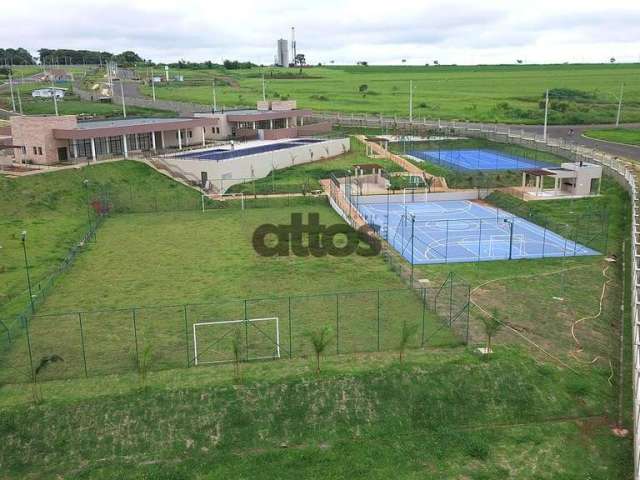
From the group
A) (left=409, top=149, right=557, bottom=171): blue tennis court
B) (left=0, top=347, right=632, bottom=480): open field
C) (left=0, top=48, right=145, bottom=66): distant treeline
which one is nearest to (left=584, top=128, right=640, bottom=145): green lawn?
(left=409, top=149, right=557, bottom=171): blue tennis court

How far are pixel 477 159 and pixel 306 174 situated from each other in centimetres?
1872

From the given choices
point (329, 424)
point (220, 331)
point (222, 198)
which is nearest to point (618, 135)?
point (222, 198)

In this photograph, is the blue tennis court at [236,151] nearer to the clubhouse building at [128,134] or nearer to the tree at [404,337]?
the clubhouse building at [128,134]

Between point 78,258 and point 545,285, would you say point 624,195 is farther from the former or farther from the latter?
point 78,258

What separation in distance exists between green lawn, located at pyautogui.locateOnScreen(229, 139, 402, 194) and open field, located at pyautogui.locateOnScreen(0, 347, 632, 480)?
1237 inches

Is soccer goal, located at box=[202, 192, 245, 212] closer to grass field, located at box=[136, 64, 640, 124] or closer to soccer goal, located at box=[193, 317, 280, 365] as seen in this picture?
soccer goal, located at box=[193, 317, 280, 365]

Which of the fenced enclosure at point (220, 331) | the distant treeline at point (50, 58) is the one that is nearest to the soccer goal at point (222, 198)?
the fenced enclosure at point (220, 331)

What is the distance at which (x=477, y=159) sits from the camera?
6341 cm

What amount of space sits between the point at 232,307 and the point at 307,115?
60.2 metres

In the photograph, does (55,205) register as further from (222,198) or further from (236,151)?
(236,151)

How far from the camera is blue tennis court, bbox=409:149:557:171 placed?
58.5 meters

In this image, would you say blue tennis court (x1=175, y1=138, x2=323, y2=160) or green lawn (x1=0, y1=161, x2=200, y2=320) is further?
blue tennis court (x1=175, y1=138, x2=323, y2=160)

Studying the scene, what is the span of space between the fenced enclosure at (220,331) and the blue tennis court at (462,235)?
7487 mm

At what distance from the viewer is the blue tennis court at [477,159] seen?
5850 centimetres
